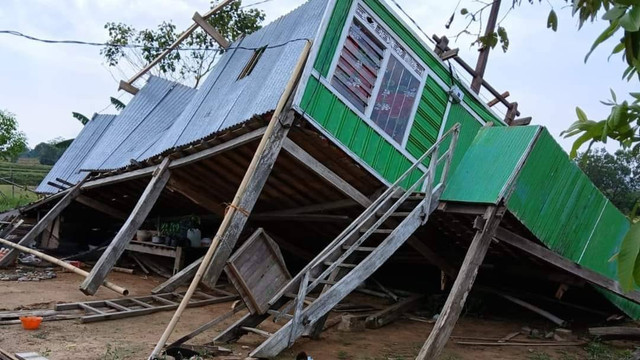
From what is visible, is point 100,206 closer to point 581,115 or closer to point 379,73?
point 379,73

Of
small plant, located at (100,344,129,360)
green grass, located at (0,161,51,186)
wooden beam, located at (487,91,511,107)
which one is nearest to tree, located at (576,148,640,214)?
wooden beam, located at (487,91,511,107)

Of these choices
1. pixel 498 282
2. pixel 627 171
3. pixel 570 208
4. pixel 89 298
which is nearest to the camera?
pixel 570 208

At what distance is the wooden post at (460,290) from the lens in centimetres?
605

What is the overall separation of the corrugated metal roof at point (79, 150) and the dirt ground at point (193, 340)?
679 centimetres

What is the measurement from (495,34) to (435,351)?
377 cm

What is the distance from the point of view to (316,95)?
7160 millimetres

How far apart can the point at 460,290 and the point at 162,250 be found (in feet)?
27.4

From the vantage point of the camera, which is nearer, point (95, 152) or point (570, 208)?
point (570, 208)

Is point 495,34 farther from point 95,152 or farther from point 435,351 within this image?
point 95,152

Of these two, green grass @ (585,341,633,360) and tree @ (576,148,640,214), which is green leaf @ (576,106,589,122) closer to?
green grass @ (585,341,633,360)

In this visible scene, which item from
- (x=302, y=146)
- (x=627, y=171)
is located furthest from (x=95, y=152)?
(x=627, y=171)

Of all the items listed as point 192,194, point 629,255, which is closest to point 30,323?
point 192,194

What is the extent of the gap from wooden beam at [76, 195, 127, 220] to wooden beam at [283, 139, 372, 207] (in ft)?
28.2

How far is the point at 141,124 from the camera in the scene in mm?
14125
